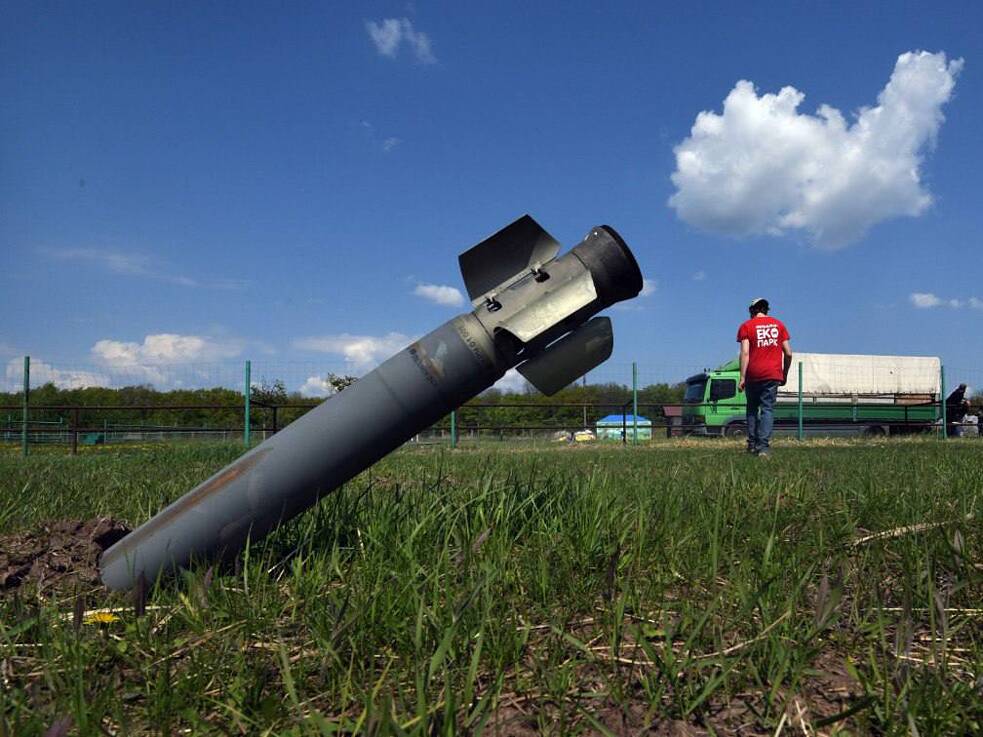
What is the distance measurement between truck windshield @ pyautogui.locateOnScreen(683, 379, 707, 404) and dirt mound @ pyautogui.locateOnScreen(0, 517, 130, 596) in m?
23.0

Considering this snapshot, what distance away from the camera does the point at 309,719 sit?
1.11 meters

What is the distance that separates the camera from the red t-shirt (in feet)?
26.8

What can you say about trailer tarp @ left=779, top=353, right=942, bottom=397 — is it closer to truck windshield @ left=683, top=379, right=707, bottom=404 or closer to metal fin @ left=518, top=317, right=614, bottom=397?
truck windshield @ left=683, top=379, right=707, bottom=404

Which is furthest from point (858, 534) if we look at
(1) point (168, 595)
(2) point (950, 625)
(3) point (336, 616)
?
(1) point (168, 595)

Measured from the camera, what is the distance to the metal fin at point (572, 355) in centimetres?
208

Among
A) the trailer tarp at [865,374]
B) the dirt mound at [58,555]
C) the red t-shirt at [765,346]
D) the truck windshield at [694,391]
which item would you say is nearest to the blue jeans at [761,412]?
the red t-shirt at [765,346]

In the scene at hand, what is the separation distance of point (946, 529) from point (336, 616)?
2120mm

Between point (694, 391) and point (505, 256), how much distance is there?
2374cm

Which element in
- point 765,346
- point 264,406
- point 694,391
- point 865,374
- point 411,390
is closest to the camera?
point 411,390

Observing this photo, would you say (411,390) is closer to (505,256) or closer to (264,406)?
(505,256)

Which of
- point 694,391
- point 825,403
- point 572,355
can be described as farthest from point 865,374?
point 572,355

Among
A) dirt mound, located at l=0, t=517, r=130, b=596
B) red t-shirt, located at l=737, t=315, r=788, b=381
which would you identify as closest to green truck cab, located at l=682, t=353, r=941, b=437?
red t-shirt, located at l=737, t=315, r=788, b=381

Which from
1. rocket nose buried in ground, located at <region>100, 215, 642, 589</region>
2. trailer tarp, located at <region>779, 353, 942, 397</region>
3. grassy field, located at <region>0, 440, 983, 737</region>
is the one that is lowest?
grassy field, located at <region>0, 440, 983, 737</region>

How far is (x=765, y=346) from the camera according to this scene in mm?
8211
